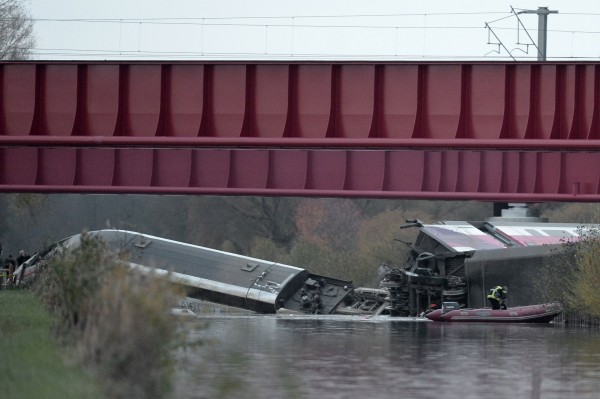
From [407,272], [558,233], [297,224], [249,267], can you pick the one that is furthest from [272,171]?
[297,224]

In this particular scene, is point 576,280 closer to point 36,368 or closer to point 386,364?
Result: point 386,364

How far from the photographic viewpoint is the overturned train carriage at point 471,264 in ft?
160

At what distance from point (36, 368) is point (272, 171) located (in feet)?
73.8

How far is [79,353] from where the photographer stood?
15.4 metres

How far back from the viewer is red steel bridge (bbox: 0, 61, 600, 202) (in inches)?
1334

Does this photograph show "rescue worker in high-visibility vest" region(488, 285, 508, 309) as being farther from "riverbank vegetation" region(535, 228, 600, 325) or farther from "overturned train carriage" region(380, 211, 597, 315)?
"overturned train carriage" region(380, 211, 597, 315)

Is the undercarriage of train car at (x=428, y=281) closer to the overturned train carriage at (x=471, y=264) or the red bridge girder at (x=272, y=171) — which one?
the overturned train carriage at (x=471, y=264)

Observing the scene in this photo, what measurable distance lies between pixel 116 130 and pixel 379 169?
700 cm

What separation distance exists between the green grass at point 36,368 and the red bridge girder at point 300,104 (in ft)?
40.8

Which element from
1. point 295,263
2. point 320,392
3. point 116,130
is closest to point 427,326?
point 116,130

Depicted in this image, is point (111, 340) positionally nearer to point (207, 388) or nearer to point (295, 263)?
point (207, 388)

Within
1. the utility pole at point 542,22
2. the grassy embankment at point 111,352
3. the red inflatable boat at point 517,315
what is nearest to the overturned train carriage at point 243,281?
the utility pole at point 542,22

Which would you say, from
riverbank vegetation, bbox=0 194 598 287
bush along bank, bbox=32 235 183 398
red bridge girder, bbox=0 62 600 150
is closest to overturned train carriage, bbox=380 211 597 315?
red bridge girder, bbox=0 62 600 150

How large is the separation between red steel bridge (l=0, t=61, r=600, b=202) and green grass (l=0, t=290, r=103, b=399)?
12.4 meters
